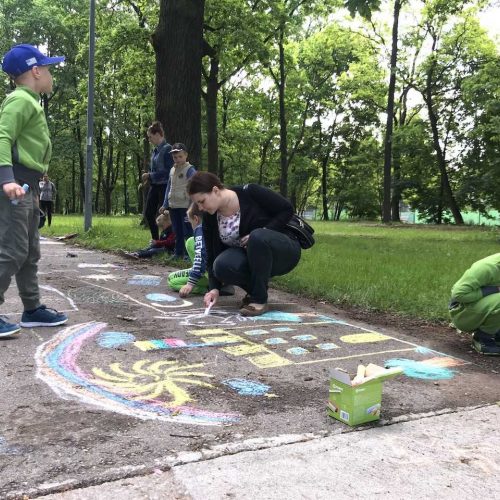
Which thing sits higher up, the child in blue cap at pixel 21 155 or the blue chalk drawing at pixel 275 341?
the child in blue cap at pixel 21 155

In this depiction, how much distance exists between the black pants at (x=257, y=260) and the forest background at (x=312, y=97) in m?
8.91

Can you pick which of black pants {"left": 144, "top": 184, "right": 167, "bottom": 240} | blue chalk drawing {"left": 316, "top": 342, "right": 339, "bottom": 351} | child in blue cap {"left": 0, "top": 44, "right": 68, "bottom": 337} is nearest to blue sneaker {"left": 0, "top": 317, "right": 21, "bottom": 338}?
child in blue cap {"left": 0, "top": 44, "right": 68, "bottom": 337}

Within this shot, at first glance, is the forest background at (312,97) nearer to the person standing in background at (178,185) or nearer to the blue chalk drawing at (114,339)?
the person standing in background at (178,185)

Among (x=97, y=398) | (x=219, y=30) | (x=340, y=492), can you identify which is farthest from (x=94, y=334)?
(x=219, y=30)

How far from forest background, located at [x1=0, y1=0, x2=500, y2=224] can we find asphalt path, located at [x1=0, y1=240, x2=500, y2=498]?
9.57m

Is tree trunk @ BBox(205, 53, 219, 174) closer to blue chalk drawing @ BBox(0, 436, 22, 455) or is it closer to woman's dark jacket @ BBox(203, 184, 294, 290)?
woman's dark jacket @ BBox(203, 184, 294, 290)

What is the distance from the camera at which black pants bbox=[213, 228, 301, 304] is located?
4.46m

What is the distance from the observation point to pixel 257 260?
449 centimetres

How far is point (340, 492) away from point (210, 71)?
18.5 meters

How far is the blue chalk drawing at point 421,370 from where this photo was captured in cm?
313

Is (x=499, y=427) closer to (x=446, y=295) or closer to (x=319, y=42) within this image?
(x=446, y=295)

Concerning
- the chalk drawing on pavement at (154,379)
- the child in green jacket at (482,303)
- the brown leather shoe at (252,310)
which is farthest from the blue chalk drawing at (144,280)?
the child in green jacket at (482,303)

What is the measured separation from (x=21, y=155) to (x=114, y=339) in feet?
4.60

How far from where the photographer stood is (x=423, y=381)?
303cm
